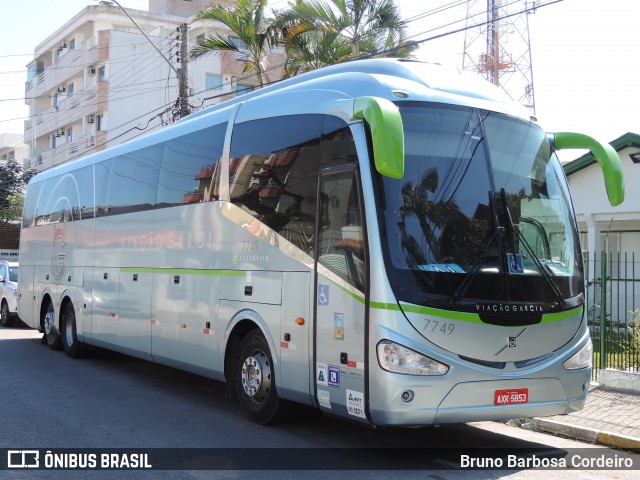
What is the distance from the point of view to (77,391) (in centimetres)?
1083

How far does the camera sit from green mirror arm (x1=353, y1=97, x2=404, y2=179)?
6121 millimetres

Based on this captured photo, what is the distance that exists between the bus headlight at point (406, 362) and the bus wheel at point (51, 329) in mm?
10800

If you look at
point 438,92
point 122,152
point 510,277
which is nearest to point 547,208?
point 510,277

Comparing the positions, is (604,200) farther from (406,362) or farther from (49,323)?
(406,362)

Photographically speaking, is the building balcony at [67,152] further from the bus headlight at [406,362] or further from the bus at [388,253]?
the bus headlight at [406,362]

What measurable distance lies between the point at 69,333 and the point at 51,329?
1196 mm

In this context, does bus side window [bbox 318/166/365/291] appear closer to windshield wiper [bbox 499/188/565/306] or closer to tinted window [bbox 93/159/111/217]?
windshield wiper [bbox 499/188/565/306]

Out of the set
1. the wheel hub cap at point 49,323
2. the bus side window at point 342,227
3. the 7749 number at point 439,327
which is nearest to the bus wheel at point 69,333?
the wheel hub cap at point 49,323

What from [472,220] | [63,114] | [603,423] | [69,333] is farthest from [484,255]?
[63,114]

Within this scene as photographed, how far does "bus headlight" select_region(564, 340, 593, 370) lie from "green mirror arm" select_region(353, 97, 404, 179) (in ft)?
8.97

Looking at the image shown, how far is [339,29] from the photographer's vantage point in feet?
67.4

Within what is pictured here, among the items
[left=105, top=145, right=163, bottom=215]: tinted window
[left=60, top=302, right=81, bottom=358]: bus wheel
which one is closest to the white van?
[left=60, top=302, right=81, bottom=358]: bus wheel

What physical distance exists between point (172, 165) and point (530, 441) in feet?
20.0

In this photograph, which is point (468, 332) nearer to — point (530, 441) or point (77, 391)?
point (530, 441)
